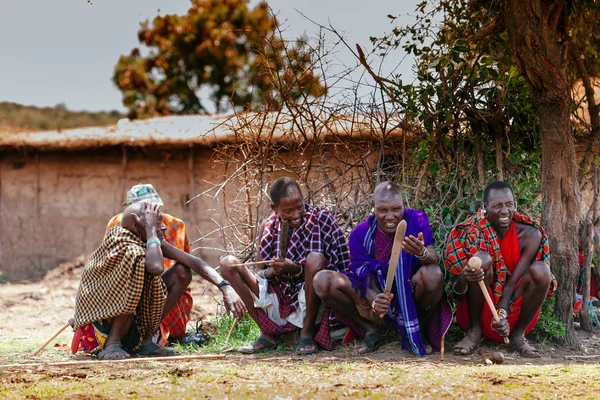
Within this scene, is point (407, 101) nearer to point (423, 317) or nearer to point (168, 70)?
point (423, 317)

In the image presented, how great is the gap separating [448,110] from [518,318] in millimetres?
1829

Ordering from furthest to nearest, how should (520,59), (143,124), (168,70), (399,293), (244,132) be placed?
(168,70) → (143,124) → (244,132) → (520,59) → (399,293)

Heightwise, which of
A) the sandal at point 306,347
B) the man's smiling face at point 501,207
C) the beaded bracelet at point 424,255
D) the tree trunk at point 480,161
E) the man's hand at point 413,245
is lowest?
the sandal at point 306,347

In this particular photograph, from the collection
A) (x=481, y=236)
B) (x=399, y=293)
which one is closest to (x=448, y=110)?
(x=481, y=236)

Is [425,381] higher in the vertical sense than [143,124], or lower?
lower

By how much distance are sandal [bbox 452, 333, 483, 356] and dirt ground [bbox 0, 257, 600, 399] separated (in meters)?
0.05

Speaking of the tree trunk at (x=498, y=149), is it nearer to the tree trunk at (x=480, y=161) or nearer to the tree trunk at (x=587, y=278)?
the tree trunk at (x=480, y=161)

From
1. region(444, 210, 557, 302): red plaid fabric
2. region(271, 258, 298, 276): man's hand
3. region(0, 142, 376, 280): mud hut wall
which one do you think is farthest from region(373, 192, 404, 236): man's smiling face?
region(0, 142, 376, 280): mud hut wall

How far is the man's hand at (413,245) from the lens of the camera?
5.10 m

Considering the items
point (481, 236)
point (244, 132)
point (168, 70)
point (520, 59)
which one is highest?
point (168, 70)

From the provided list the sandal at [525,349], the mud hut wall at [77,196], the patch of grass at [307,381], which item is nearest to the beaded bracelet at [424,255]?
the patch of grass at [307,381]

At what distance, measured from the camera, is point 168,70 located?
24.1 m

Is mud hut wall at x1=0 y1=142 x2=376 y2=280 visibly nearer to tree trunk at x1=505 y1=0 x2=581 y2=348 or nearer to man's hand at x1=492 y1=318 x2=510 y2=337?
tree trunk at x1=505 y1=0 x2=581 y2=348

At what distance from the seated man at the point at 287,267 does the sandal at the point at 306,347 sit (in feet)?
0.17
